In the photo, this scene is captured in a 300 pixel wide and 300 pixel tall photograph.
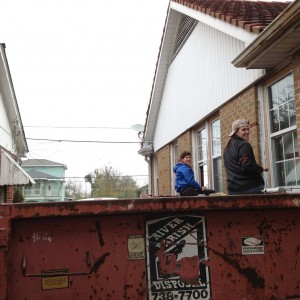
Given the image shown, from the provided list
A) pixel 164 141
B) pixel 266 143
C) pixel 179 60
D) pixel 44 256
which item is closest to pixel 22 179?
pixel 164 141

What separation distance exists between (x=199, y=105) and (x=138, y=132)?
8.35 meters

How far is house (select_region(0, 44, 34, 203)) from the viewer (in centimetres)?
1394

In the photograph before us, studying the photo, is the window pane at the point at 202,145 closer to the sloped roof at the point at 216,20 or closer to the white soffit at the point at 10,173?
the sloped roof at the point at 216,20

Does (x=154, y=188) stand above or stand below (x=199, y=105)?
below

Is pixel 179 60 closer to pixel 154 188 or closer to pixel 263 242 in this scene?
pixel 154 188

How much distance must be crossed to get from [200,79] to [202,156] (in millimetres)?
2031

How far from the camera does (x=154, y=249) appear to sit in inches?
109

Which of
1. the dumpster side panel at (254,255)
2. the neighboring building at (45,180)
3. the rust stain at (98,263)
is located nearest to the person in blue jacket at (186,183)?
the dumpster side panel at (254,255)

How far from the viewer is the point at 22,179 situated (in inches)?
590

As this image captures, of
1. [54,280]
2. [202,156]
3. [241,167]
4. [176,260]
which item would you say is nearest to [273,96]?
[241,167]

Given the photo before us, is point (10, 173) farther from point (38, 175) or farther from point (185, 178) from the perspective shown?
point (38, 175)

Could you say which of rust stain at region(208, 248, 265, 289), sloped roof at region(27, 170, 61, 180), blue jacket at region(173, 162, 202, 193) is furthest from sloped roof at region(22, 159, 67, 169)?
rust stain at region(208, 248, 265, 289)

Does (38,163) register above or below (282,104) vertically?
above

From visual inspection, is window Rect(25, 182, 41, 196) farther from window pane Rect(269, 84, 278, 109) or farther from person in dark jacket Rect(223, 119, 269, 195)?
person in dark jacket Rect(223, 119, 269, 195)
